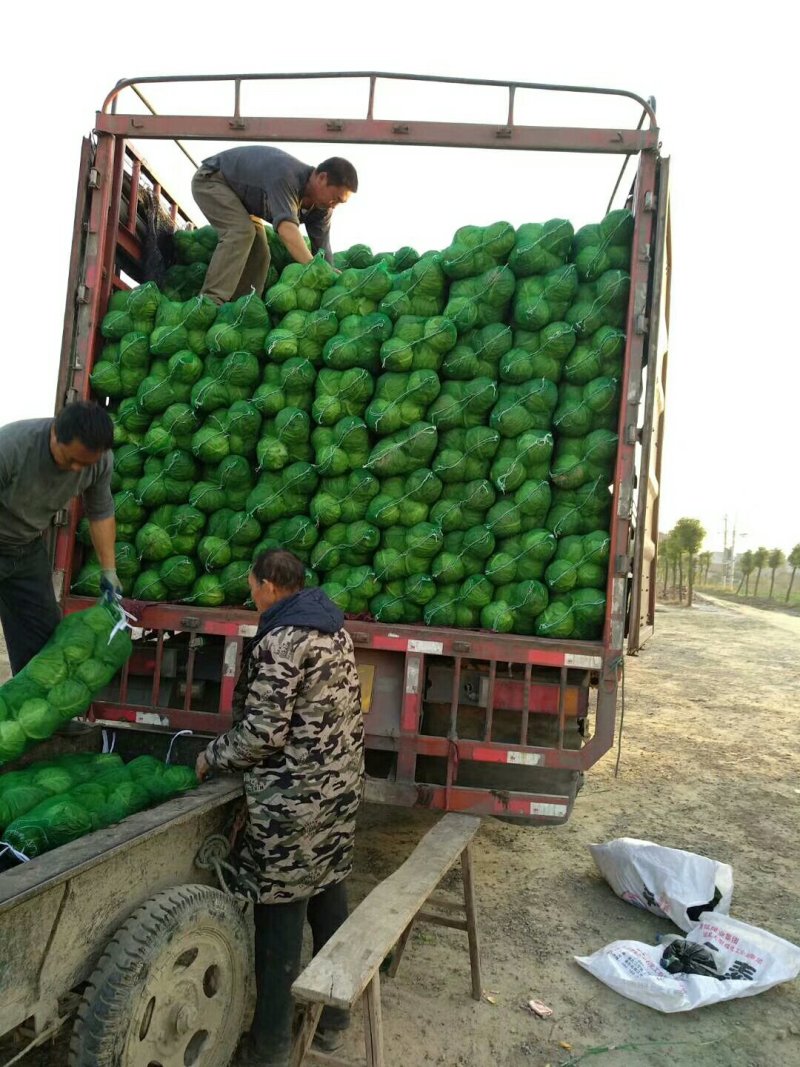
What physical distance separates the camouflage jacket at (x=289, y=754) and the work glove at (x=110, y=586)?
1.05m

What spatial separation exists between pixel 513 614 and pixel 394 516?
2.47 feet

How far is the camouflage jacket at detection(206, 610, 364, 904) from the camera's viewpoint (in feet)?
8.92

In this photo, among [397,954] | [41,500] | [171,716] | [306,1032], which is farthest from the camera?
[171,716]

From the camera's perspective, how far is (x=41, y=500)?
11.5ft

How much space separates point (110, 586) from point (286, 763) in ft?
4.60

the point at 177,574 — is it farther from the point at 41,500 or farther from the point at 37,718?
the point at 37,718

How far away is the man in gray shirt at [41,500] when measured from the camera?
3211mm

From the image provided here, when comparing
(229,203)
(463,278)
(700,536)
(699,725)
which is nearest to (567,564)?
(463,278)

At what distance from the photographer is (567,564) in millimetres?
3850

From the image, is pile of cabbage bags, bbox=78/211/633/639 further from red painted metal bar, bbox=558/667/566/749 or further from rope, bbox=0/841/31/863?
rope, bbox=0/841/31/863

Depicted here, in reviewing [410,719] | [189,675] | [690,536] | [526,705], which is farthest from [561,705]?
[690,536]

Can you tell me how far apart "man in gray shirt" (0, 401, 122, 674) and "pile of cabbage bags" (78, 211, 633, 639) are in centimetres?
33

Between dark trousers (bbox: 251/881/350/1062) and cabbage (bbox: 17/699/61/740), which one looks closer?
dark trousers (bbox: 251/881/350/1062)

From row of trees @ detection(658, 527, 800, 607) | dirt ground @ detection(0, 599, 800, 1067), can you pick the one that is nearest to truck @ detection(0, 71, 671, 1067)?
dirt ground @ detection(0, 599, 800, 1067)
